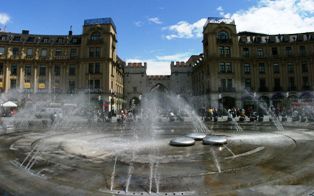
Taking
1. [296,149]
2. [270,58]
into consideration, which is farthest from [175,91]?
[296,149]

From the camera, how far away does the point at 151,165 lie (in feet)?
25.6

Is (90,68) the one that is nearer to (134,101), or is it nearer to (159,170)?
(134,101)

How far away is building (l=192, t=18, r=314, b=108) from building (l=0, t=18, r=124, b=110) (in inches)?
875

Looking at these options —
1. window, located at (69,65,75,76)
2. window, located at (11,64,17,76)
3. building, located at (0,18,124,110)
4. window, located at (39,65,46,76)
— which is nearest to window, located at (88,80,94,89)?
building, located at (0,18,124,110)

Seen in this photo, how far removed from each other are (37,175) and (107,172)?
76.7 inches

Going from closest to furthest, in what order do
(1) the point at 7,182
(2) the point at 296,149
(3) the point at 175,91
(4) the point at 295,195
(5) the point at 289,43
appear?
(4) the point at 295,195 < (1) the point at 7,182 < (2) the point at 296,149 < (5) the point at 289,43 < (3) the point at 175,91

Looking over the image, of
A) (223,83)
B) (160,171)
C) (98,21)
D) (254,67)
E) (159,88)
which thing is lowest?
(160,171)

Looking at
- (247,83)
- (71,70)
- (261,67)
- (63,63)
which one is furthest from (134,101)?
(261,67)

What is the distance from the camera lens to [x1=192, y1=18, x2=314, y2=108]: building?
51344 millimetres

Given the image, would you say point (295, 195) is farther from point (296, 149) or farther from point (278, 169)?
point (296, 149)

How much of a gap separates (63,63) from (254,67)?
4307cm

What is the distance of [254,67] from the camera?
54.3 meters

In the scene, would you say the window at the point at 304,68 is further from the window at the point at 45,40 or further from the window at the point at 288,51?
the window at the point at 45,40

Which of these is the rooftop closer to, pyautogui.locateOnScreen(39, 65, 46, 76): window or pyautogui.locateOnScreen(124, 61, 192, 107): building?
pyautogui.locateOnScreen(39, 65, 46, 76): window
